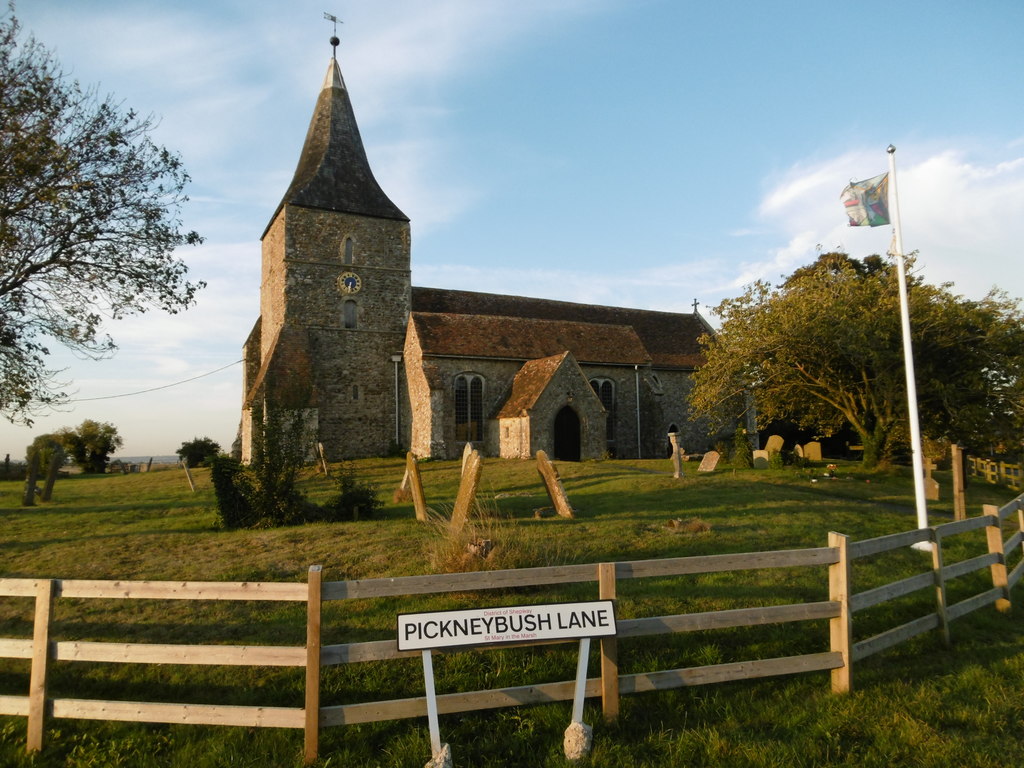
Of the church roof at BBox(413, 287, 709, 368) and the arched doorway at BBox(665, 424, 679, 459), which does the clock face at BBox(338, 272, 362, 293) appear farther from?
the arched doorway at BBox(665, 424, 679, 459)

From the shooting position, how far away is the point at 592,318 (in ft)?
A: 114

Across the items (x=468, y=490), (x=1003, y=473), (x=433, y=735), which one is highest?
(x=468, y=490)

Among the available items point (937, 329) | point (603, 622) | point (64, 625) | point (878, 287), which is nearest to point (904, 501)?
point (937, 329)

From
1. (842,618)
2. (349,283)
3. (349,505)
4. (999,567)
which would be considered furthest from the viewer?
(349,283)

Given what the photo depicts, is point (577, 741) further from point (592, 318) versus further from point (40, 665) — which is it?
point (592, 318)

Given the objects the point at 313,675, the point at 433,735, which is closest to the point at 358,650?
the point at 313,675

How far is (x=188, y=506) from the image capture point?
1551cm

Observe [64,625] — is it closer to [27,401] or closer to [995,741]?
[995,741]

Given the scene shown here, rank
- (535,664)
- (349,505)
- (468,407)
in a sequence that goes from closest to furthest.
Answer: (535,664), (349,505), (468,407)

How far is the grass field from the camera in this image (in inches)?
169

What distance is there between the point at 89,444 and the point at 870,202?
41.7 m

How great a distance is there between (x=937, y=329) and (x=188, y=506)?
22061 mm

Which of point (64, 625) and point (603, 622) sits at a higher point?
point (603, 622)

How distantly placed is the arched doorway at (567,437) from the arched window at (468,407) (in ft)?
12.3
